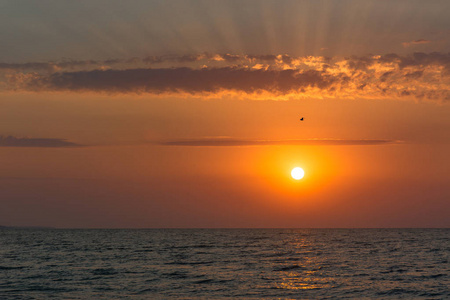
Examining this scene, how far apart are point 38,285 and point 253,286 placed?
19.8 m

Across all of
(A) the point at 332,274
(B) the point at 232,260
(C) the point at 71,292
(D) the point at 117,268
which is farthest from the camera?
(B) the point at 232,260

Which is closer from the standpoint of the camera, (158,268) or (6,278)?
(6,278)

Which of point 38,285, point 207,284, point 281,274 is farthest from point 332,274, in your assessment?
point 38,285

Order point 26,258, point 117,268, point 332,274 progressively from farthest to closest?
1. point 26,258
2. point 117,268
3. point 332,274

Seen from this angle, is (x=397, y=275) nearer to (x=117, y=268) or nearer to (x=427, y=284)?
(x=427, y=284)

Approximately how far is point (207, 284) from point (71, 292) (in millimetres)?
12212

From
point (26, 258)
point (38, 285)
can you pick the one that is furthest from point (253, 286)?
point (26, 258)

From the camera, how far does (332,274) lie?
57.8 metres

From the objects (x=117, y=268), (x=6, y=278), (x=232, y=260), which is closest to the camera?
(x=6, y=278)

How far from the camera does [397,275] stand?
57.1 metres

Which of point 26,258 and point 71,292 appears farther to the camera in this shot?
point 26,258

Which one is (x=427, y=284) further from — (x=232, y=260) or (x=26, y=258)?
(x=26, y=258)

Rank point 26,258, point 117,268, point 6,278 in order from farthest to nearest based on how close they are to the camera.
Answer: point 26,258 < point 117,268 < point 6,278

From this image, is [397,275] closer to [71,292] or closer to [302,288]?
[302,288]
